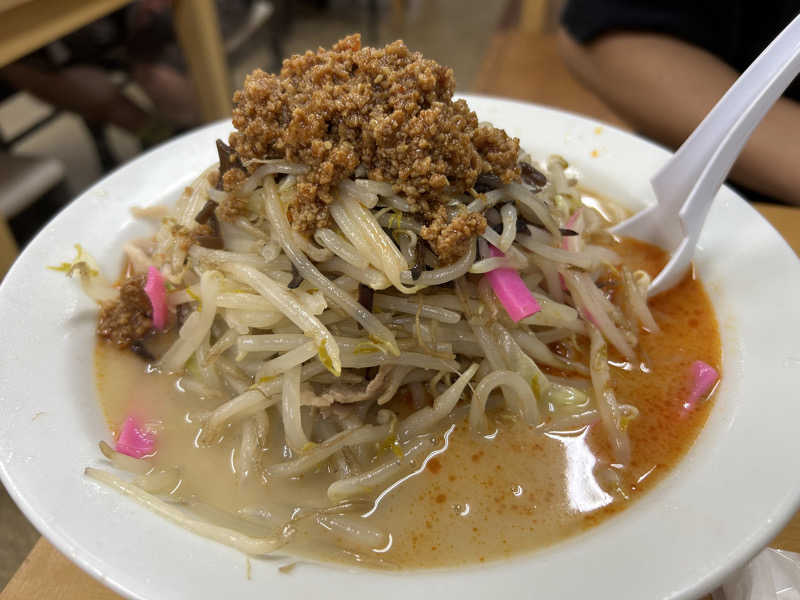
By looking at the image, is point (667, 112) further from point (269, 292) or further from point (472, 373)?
point (269, 292)

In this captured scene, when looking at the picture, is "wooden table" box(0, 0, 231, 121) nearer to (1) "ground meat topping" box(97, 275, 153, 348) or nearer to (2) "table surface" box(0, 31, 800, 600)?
(2) "table surface" box(0, 31, 800, 600)

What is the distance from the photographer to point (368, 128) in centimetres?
117

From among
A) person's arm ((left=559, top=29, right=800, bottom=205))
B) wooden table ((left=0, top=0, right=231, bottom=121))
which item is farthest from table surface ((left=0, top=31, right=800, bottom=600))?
wooden table ((left=0, top=0, right=231, bottom=121))

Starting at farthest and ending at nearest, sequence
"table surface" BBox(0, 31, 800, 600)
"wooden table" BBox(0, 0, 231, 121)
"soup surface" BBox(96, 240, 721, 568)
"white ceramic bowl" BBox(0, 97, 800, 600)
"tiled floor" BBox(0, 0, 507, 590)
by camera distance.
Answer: "tiled floor" BBox(0, 0, 507, 590), "wooden table" BBox(0, 0, 231, 121), "table surface" BBox(0, 31, 800, 600), "soup surface" BBox(96, 240, 721, 568), "white ceramic bowl" BBox(0, 97, 800, 600)

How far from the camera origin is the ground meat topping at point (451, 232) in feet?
3.80

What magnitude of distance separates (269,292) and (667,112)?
71.2 inches

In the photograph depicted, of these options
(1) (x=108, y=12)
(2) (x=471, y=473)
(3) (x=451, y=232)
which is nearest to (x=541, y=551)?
(2) (x=471, y=473)

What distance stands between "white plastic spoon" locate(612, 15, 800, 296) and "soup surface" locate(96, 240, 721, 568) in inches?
11.0

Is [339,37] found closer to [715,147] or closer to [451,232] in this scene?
[715,147]

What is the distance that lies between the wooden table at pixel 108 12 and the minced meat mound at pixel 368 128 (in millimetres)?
1536

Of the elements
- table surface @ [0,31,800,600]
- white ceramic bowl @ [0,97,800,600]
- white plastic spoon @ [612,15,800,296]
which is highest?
white plastic spoon @ [612,15,800,296]

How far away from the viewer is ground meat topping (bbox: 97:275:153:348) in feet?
4.57

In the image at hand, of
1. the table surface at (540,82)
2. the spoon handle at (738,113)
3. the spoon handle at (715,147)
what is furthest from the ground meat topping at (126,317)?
the spoon handle at (738,113)

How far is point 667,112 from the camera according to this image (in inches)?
87.7
